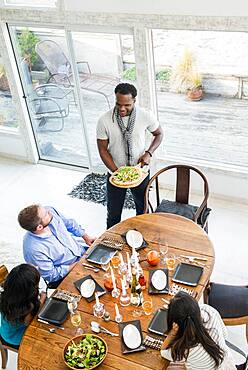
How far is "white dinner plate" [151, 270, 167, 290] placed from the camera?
2.98 metres

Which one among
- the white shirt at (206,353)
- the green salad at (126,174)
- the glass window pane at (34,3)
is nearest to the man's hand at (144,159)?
the green salad at (126,174)

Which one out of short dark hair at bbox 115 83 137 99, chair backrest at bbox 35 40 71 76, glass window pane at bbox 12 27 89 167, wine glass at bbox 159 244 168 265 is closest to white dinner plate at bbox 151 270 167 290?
wine glass at bbox 159 244 168 265

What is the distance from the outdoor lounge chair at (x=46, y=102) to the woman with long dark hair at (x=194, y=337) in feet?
11.9

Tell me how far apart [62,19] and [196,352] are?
366 cm

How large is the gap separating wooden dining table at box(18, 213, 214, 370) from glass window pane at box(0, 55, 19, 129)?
3.09 m

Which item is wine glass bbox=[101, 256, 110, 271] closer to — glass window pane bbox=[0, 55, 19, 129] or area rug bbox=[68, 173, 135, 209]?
area rug bbox=[68, 173, 135, 209]

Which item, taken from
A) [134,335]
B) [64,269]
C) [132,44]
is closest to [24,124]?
[132,44]

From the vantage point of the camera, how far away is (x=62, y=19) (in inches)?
189

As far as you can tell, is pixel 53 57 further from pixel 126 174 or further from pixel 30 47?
pixel 126 174

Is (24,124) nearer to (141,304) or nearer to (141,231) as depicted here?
(141,231)

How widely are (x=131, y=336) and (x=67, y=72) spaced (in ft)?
11.3

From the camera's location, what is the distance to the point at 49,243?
3346 mm

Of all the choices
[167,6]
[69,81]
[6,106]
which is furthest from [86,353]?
[6,106]

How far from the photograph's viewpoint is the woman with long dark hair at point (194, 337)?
7.67ft
